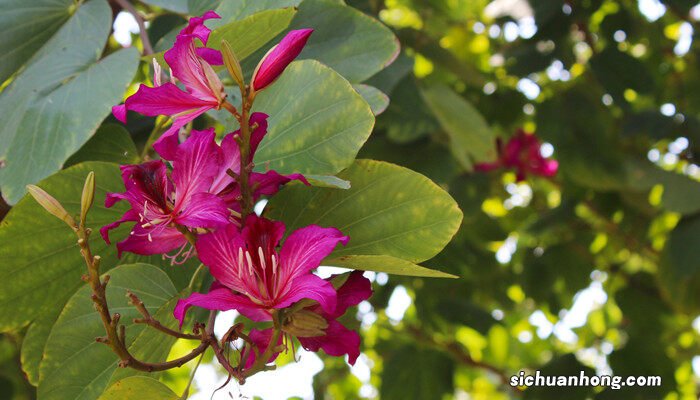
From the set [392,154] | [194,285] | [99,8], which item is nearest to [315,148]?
[194,285]

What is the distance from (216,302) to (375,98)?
0.30m

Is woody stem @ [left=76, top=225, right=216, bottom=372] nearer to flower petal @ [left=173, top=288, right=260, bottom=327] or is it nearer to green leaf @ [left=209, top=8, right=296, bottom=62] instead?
flower petal @ [left=173, top=288, right=260, bottom=327]

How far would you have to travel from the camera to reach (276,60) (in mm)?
558

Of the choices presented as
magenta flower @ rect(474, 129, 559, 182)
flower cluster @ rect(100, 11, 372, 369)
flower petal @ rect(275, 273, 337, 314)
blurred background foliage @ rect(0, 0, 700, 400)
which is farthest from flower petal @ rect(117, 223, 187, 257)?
magenta flower @ rect(474, 129, 559, 182)

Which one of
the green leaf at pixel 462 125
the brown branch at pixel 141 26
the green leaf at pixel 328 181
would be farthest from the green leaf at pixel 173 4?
the green leaf at pixel 462 125

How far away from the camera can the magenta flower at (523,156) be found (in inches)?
85.4

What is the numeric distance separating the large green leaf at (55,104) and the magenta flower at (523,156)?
1488mm

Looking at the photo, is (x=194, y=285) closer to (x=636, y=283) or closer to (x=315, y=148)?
(x=315, y=148)

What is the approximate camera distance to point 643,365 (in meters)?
1.80

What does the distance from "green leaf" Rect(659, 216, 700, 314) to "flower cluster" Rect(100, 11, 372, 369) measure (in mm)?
1232

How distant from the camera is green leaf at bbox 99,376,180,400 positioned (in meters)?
0.55

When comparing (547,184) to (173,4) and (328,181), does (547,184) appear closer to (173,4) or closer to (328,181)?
(173,4)

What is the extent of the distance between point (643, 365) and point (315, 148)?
4.59ft

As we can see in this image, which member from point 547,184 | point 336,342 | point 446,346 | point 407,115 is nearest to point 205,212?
point 336,342
